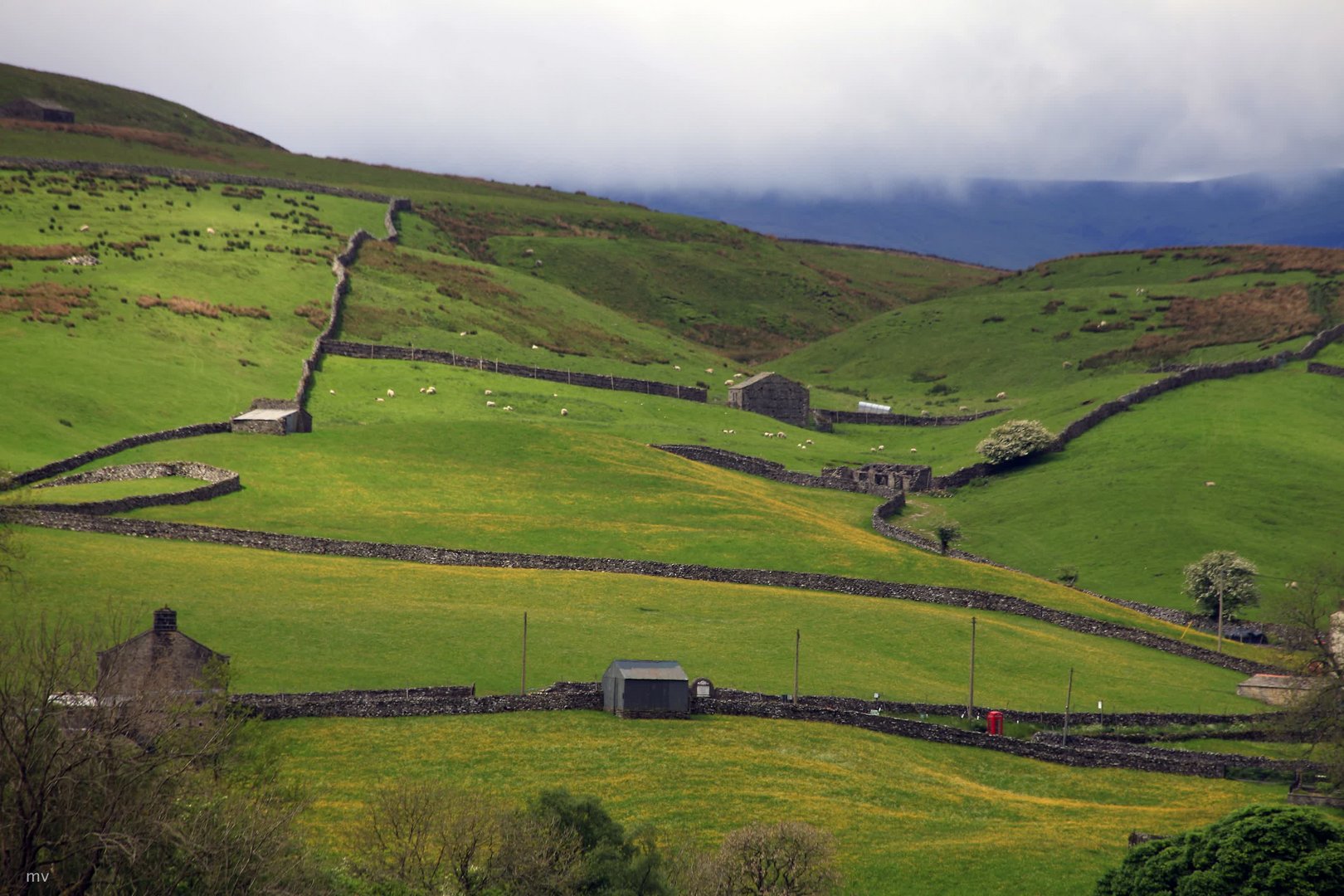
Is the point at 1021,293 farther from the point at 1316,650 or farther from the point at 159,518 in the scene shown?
the point at 159,518

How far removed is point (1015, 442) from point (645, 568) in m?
46.7

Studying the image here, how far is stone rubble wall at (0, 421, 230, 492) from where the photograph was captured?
73.6 metres

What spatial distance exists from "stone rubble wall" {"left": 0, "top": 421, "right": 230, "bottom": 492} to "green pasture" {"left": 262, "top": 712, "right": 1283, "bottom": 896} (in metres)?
30.9

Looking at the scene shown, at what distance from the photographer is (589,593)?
68188mm

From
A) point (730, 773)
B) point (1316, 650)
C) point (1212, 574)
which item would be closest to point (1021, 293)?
point (1212, 574)

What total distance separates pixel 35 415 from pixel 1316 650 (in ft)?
238

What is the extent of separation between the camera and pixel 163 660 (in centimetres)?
4378

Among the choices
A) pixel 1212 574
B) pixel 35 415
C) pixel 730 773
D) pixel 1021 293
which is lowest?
pixel 730 773

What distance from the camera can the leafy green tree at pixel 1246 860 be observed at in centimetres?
3862

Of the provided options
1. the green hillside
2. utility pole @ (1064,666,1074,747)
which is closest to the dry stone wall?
the green hillside

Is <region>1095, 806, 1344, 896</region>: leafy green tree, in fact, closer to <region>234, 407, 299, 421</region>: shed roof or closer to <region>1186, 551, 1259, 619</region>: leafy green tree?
<region>1186, 551, 1259, 619</region>: leafy green tree

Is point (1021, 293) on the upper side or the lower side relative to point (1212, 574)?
upper

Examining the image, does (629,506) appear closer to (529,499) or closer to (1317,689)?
(529,499)

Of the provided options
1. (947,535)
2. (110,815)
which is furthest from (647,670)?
(947,535)
